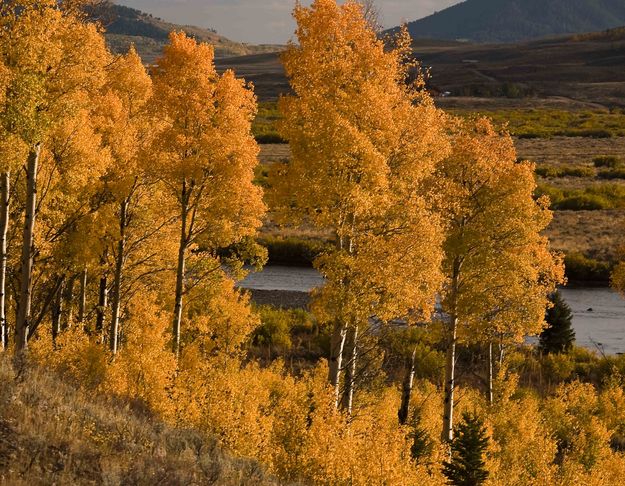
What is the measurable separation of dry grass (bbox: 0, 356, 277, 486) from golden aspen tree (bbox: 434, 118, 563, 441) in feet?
42.4

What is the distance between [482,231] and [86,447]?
56.0 feet

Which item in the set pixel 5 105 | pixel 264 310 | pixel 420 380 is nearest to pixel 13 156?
pixel 5 105

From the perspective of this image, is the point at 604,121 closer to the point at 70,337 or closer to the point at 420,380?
the point at 420,380

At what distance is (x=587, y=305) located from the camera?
54.6 meters

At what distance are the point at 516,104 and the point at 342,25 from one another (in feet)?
550

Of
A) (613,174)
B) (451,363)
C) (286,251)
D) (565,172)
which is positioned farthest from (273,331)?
(613,174)

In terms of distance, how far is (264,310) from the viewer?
4953cm

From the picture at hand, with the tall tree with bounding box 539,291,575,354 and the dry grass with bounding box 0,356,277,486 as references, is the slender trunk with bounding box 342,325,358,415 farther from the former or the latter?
the tall tree with bounding box 539,291,575,354

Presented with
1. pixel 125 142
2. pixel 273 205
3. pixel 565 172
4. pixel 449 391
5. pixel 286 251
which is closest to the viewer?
pixel 273 205

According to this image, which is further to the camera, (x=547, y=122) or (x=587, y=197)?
(x=547, y=122)

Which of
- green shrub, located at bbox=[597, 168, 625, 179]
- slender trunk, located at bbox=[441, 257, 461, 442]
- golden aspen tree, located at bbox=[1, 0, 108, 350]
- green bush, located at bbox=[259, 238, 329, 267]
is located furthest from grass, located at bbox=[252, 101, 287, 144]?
golden aspen tree, located at bbox=[1, 0, 108, 350]

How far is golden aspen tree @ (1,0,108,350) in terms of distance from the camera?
1681cm

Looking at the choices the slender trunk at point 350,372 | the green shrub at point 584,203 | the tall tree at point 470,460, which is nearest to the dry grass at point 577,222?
the green shrub at point 584,203

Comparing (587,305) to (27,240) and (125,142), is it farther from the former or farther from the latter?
(27,240)
